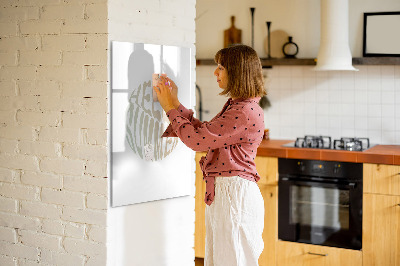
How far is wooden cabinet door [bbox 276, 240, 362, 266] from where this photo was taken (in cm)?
388

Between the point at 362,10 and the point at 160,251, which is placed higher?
the point at 362,10

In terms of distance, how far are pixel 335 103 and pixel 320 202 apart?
2.99 feet

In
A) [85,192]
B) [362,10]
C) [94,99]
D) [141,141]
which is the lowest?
[85,192]

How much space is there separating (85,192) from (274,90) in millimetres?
2420

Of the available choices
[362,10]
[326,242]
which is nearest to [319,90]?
[362,10]

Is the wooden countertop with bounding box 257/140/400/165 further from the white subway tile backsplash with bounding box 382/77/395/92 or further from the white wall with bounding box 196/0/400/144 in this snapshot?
the white subway tile backsplash with bounding box 382/77/395/92

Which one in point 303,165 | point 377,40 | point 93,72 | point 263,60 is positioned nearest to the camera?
point 93,72

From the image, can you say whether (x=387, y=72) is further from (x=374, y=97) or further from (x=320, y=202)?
(x=320, y=202)

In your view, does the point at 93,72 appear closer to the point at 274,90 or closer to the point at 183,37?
the point at 183,37

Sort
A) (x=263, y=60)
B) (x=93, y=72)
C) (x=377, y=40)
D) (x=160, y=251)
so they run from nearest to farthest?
(x=93, y=72) → (x=160, y=251) → (x=377, y=40) → (x=263, y=60)

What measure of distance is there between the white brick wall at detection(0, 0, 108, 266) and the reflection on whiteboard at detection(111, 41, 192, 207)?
68mm

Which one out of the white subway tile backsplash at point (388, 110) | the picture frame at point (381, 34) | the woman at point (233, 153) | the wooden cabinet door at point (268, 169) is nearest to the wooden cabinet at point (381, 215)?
the wooden cabinet door at point (268, 169)

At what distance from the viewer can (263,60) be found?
459 cm

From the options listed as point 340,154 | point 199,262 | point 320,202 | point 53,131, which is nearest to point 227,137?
point 53,131
